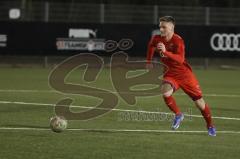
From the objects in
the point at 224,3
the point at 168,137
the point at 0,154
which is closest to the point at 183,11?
the point at 224,3

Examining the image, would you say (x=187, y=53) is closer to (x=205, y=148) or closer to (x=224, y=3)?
(x=224, y=3)

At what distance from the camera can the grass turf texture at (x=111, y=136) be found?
375 inches

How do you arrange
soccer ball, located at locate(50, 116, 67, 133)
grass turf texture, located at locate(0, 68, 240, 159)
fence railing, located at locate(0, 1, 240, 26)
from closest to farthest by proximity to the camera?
1. grass turf texture, located at locate(0, 68, 240, 159)
2. soccer ball, located at locate(50, 116, 67, 133)
3. fence railing, located at locate(0, 1, 240, 26)

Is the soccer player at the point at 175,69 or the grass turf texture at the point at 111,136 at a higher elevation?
the soccer player at the point at 175,69

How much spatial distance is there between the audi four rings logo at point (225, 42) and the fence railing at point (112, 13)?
1148 mm

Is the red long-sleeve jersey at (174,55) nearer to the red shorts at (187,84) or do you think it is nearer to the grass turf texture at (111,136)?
the red shorts at (187,84)

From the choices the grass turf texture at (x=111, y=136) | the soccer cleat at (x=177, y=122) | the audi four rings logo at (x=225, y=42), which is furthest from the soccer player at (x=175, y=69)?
the audi four rings logo at (x=225, y=42)

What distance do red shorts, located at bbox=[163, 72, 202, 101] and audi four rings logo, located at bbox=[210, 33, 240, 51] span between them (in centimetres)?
1933

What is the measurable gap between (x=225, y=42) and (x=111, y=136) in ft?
67.5

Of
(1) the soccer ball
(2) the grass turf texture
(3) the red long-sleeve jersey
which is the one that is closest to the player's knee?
(3) the red long-sleeve jersey

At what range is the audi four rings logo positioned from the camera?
1221 inches

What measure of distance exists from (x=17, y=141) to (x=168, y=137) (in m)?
2.34

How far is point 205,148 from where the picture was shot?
10047mm

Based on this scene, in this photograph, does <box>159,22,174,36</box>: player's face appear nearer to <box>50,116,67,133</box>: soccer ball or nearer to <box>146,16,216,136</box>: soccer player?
<box>146,16,216,136</box>: soccer player
